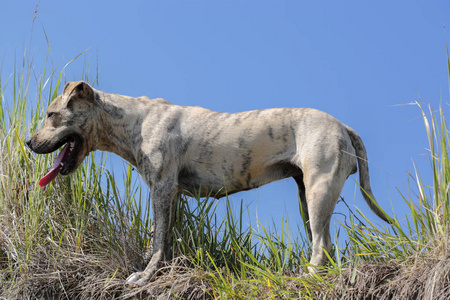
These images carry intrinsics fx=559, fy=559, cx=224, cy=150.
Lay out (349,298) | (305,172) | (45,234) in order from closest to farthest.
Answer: (349,298) < (305,172) < (45,234)

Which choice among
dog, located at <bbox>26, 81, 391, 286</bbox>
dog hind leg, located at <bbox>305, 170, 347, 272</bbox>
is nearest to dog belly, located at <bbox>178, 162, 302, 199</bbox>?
dog, located at <bbox>26, 81, 391, 286</bbox>

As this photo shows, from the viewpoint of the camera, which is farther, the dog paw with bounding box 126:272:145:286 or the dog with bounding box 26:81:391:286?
the dog paw with bounding box 126:272:145:286

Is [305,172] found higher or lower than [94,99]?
lower

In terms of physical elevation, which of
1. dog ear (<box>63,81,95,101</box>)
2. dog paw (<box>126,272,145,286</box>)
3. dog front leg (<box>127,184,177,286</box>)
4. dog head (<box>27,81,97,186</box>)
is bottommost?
dog paw (<box>126,272,145,286</box>)

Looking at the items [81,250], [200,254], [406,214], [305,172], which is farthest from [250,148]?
[81,250]

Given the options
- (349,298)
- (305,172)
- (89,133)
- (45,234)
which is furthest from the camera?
(45,234)

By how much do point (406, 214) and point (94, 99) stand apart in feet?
9.57

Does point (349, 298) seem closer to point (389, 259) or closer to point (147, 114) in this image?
point (389, 259)

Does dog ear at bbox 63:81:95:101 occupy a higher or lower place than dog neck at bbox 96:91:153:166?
higher

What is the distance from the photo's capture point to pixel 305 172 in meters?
4.73

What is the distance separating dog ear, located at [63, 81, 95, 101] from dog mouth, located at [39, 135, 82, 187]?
38 cm

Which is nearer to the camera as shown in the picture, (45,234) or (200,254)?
(200,254)

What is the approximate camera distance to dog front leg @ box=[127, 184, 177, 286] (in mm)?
4910

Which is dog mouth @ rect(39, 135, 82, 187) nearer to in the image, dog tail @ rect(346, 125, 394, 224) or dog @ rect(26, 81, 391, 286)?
dog @ rect(26, 81, 391, 286)
